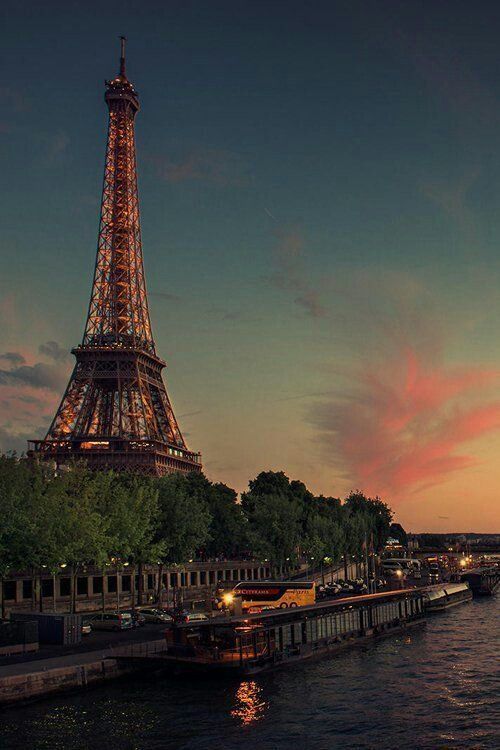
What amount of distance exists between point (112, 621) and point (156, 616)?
6954mm

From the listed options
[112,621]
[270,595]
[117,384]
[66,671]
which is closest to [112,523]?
[112,621]

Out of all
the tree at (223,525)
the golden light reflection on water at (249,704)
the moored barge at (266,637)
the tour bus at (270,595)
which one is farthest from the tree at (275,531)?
the golden light reflection on water at (249,704)

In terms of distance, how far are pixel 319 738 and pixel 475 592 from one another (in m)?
123

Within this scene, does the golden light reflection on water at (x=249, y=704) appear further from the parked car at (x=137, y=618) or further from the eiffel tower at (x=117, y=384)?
the eiffel tower at (x=117, y=384)

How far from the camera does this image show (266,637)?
6725 centimetres

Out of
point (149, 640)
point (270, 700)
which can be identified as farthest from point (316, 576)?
point (270, 700)

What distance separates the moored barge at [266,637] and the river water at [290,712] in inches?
55.4

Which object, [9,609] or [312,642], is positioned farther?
[9,609]

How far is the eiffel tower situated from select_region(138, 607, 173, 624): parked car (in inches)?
2978

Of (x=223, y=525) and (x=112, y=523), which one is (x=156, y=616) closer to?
(x=112, y=523)

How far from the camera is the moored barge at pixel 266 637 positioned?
62.1 meters

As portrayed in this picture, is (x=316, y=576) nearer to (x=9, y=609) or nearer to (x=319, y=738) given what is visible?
(x=9, y=609)

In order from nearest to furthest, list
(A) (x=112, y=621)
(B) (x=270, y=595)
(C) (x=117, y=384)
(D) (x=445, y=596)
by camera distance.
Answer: (A) (x=112, y=621)
(B) (x=270, y=595)
(D) (x=445, y=596)
(C) (x=117, y=384)

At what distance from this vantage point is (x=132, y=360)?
17975 centimetres
